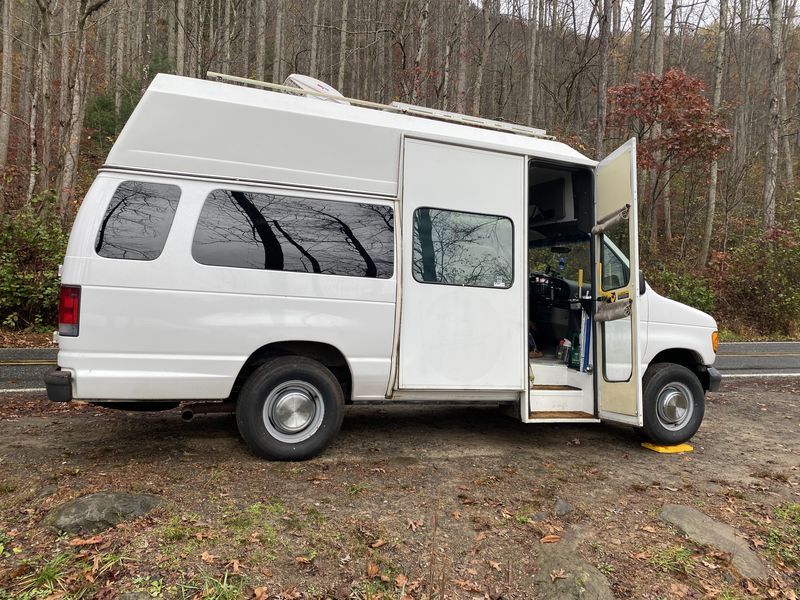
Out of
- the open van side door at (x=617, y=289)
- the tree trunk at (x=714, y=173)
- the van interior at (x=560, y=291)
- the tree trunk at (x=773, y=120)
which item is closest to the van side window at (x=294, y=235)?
the van interior at (x=560, y=291)

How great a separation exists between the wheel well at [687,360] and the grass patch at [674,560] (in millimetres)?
2497

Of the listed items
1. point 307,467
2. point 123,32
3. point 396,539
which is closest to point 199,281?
point 307,467

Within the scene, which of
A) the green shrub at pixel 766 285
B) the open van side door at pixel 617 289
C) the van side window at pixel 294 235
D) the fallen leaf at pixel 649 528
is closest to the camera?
the fallen leaf at pixel 649 528

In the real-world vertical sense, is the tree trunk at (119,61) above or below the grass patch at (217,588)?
above

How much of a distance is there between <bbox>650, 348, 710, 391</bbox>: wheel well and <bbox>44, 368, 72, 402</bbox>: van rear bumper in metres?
5.25

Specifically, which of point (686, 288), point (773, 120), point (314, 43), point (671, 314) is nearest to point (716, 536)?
point (671, 314)

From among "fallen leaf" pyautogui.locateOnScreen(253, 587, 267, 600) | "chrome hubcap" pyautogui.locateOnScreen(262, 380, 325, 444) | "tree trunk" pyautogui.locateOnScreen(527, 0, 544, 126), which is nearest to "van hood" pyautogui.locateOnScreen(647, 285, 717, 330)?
"chrome hubcap" pyautogui.locateOnScreen(262, 380, 325, 444)

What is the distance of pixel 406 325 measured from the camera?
186 inches

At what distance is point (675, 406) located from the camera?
548 cm

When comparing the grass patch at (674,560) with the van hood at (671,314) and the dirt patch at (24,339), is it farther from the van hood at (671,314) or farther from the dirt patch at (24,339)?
the dirt patch at (24,339)

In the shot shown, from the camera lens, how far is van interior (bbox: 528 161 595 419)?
5.45 m

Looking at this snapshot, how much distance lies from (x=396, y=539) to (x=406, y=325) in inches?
73.6

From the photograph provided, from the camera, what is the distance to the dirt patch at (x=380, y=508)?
292 cm

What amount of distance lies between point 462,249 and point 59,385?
3362mm
